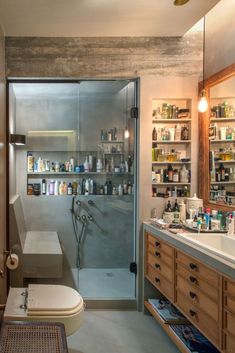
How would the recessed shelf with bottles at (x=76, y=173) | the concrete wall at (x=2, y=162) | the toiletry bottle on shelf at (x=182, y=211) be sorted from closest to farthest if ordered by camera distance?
the concrete wall at (x=2, y=162)
the toiletry bottle on shelf at (x=182, y=211)
the recessed shelf with bottles at (x=76, y=173)

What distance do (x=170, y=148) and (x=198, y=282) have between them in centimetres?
154

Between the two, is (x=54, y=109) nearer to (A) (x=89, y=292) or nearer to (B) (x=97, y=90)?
(B) (x=97, y=90)

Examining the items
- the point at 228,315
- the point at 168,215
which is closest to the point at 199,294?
the point at 228,315

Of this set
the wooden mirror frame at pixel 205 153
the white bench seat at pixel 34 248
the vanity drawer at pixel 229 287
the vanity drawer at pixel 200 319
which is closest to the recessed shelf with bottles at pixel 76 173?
the white bench seat at pixel 34 248

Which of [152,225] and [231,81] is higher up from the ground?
[231,81]

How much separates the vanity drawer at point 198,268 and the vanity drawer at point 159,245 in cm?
15

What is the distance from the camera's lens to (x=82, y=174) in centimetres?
377

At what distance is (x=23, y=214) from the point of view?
3.59 meters

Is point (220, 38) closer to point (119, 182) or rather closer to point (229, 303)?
point (119, 182)

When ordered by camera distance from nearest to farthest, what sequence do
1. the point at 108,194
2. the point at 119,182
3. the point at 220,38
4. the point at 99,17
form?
the point at 99,17, the point at 220,38, the point at 119,182, the point at 108,194

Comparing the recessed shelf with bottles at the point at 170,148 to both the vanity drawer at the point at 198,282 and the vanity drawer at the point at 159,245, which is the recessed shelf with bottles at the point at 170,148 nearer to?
the vanity drawer at the point at 159,245

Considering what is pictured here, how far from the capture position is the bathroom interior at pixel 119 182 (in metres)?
2.43

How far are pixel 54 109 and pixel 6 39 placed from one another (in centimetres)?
101

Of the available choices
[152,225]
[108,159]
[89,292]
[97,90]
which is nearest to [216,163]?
[152,225]
